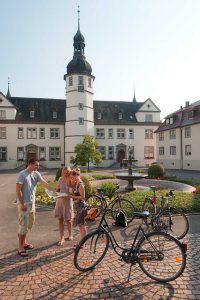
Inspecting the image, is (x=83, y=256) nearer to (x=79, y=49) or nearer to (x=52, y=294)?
(x=52, y=294)

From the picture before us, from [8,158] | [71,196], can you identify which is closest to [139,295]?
[71,196]

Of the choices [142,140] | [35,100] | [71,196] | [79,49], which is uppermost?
[79,49]

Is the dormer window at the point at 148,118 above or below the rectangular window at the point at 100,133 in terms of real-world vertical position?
above

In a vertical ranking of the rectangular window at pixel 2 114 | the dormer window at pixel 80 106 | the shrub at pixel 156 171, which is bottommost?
the shrub at pixel 156 171

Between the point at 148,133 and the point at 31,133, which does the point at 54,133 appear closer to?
the point at 31,133

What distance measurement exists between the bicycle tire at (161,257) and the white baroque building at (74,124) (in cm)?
3955

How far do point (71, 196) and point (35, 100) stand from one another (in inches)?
1871

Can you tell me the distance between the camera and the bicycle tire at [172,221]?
26.2 feet

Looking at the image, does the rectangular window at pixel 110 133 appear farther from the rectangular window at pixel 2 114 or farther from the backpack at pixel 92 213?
the backpack at pixel 92 213

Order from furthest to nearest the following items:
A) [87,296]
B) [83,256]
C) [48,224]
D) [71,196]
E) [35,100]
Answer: [35,100]
[48,224]
[71,196]
[83,256]
[87,296]

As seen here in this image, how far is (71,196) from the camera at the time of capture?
7.11 meters

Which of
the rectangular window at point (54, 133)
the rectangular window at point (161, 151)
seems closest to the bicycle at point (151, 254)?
the rectangular window at point (161, 151)

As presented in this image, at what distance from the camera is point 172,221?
8.59m

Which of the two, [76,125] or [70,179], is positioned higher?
[76,125]
